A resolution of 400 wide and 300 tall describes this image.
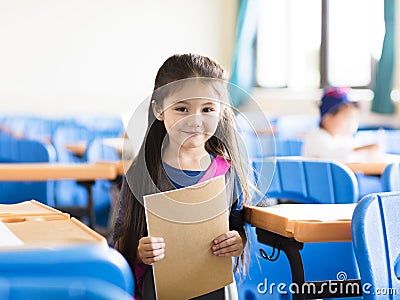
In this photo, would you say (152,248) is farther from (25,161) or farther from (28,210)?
(25,161)

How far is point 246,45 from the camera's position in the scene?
9172mm

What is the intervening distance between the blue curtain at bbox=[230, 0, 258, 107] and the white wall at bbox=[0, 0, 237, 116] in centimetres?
34

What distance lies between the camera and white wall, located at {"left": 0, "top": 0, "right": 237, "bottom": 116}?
363 inches

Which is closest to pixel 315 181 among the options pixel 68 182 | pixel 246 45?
pixel 68 182

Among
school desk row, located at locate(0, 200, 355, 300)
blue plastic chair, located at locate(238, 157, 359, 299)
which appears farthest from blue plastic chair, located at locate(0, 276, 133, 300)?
blue plastic chair, located at locate(238, 157, 359, 299)

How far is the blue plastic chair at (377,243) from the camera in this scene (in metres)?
1.76

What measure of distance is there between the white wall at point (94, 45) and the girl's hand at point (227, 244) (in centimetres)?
740

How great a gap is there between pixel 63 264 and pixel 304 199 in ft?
5.69

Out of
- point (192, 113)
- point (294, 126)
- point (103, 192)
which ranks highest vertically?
point (192, 113)

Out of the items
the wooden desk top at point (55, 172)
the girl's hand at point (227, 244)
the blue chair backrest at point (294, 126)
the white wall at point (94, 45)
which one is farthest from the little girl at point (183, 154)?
the white wall at point (94, 45)

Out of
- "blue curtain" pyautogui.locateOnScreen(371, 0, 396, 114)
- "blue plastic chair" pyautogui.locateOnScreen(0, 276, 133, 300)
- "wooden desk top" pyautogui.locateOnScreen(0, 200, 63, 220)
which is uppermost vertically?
"blue curtain" pyautogui.locateOnScreen(371, 0, 396, 114)

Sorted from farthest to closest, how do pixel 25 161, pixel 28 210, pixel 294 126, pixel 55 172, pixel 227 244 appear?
pixel 294 126, pixel 25 161, pixel 55 172, pixel 28 210, pixel 227 244

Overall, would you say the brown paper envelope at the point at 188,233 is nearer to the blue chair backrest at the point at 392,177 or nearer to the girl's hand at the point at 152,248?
the girl's hand at the point at 152,248

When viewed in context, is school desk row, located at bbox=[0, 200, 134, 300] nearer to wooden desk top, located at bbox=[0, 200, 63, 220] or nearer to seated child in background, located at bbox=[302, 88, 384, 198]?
wooden desk top, located at bbox=[0, 200, 63, 220]
